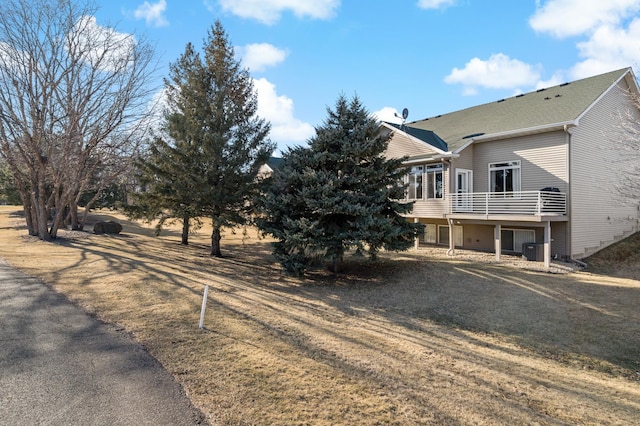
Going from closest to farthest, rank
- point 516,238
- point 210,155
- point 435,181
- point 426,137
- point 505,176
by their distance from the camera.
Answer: point 210,155 < point 516,238 < point 505,176 < point 435,181 < point 426,137

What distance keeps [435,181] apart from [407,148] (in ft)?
8.27

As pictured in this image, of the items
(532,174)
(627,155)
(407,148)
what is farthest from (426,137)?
(627,155)

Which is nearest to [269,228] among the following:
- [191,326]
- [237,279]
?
[237,279]

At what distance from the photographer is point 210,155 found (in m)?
14.4

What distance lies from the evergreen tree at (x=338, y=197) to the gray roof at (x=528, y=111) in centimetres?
731

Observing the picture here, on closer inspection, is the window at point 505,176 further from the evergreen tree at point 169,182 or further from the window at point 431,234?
the evergreen tree at point 169,182

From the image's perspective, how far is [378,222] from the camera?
10945 millimetres

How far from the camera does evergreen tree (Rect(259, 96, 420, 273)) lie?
11062 mm

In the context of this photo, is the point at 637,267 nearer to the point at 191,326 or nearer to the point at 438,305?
the point at 438,305

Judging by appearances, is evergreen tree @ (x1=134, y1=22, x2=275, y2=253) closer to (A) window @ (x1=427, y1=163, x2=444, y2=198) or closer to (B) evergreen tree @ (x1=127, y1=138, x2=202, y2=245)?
(B) evergreen tree @ (x1=127, y1=138, x2=202, y2=245)

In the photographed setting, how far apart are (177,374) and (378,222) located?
7452 millimetres

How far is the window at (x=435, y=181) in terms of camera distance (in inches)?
708

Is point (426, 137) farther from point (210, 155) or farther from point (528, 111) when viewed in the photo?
point (210, 155)

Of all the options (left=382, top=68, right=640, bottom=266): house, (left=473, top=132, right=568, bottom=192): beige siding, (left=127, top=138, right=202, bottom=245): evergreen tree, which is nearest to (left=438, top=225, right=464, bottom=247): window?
(left=382, top=68, right=640, bottom=266): house
